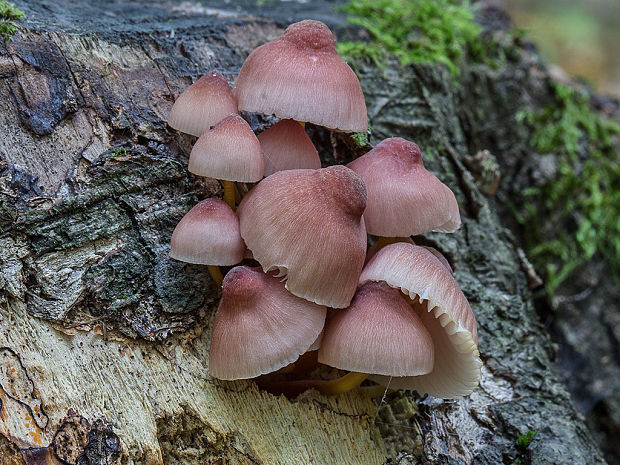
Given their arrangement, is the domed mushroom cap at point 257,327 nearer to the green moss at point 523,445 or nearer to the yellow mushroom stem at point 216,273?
the yellow mushroom stem at point 216,273

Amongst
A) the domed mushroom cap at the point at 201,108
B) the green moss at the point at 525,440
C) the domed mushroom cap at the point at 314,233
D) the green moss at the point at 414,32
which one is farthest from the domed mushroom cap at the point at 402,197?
the green moss at the point at 414,32

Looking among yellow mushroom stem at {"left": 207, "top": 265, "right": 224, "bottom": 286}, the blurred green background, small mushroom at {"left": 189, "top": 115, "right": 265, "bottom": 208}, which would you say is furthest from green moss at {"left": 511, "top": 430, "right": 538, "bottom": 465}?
the blurred green background

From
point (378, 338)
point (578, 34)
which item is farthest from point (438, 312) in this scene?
point (578, 34)

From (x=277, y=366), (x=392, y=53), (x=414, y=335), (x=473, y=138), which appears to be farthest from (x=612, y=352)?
(x=277, y=366)

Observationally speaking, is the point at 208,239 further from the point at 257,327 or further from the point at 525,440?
the point at 525,440

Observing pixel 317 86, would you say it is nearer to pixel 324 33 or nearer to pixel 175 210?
pixel 324 33

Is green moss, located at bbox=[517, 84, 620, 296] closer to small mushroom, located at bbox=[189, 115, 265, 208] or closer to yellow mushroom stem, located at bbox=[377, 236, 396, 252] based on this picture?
yellow mushroom stem, located at bbox=[377, 236, 396, 252]
